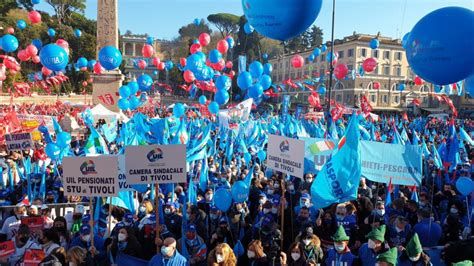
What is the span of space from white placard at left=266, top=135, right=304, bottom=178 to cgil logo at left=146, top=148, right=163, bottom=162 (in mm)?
1778

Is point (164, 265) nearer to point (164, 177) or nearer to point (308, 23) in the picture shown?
point (164, 177)

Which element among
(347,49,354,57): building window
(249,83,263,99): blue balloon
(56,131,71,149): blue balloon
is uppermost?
(347,49,354,57): building window

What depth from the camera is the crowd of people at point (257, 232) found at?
4672 mm

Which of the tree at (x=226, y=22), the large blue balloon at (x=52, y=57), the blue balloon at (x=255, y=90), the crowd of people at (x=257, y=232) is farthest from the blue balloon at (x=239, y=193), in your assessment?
the tree at (x=226, y=22)

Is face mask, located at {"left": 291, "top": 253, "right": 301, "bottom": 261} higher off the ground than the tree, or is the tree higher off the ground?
the tree

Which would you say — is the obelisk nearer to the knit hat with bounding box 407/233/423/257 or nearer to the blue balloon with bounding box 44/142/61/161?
the blue balloon with bounding box 44/142/61/161

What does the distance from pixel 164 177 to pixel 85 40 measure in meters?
47.4

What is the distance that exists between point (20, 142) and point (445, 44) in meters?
8.65

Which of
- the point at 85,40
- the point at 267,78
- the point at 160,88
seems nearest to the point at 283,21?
the point at 267,78

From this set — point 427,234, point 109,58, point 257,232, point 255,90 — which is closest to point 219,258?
point 257,232

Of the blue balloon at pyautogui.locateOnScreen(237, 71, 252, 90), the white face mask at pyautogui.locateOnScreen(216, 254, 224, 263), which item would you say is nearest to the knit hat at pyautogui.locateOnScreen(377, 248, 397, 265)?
the white face mask at pyautogui.locateOnScreen(216, 254, 224, 263)

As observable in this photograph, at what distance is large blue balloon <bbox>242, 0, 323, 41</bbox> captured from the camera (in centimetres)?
551

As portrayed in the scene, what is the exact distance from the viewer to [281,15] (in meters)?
5.55

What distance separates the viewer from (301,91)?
64812mm
